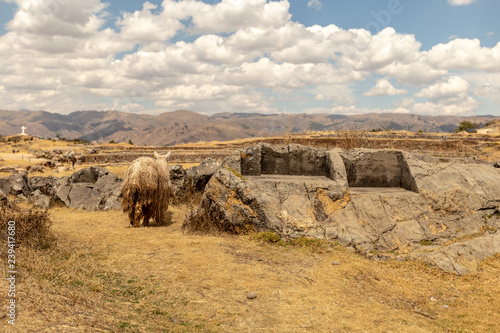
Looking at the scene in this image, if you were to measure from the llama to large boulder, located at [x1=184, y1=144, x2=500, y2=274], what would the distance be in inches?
69.1

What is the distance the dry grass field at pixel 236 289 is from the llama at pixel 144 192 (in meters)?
2.17

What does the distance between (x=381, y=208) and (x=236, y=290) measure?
4770mm

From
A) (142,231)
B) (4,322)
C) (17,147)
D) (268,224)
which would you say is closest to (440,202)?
(268,224)

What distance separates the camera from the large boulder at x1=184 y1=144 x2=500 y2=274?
763 cm

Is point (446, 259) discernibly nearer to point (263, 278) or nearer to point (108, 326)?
point (263, 278)

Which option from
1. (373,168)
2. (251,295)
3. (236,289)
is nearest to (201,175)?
(373,168)

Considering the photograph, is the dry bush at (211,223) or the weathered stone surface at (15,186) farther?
the weathered stone surface at (15,186)

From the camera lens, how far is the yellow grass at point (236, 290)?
4199 mm

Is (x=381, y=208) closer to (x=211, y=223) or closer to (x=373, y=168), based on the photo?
(x=373, y=168)

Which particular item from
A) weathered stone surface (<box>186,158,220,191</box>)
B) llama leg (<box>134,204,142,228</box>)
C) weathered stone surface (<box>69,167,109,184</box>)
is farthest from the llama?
weathered stone surface (<box>69,167,109,184</box>)

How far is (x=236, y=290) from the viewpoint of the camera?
17.6 feet

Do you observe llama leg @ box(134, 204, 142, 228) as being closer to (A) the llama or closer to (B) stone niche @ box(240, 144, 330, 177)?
(A) the llama

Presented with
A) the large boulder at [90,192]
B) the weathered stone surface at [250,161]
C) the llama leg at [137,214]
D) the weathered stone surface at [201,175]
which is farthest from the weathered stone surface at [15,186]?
the weathered stone surface at [250,161]

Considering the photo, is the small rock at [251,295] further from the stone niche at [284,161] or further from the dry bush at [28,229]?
the stone niche at [284,161]
